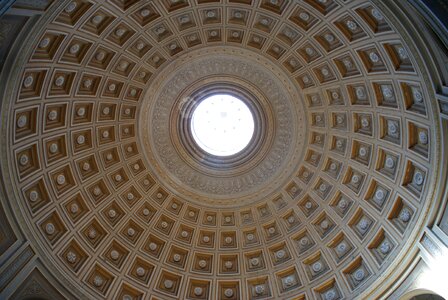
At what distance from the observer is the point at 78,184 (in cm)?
2230

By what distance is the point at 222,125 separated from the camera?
2934cm

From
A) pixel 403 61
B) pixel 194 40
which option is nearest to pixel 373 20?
pixel 403 61

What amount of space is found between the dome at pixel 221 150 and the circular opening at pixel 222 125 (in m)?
0.17

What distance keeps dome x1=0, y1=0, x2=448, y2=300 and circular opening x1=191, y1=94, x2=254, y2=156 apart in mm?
167

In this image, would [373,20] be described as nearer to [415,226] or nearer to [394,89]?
[394,89]

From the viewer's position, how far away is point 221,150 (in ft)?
90.5

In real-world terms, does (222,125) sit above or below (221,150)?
above

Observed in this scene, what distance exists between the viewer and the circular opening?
26.9 m

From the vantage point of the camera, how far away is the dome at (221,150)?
18250mm

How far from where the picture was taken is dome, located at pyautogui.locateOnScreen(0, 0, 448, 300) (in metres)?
18.2

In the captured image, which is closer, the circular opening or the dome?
the dome

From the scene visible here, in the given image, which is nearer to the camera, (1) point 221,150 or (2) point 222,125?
(1) point 221,150

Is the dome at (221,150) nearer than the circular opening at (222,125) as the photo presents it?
Yes

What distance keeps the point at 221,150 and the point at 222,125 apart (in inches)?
95.7
